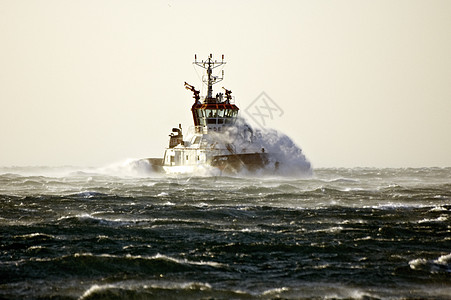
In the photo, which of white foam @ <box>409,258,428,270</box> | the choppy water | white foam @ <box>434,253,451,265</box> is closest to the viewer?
the choppy water

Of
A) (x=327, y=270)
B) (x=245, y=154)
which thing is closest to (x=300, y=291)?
(x=327, y=270)

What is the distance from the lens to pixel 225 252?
18.7 m

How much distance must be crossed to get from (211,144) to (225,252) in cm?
5838

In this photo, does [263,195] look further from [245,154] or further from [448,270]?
[245,154]

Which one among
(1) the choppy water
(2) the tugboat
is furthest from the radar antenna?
(1) the choppy water

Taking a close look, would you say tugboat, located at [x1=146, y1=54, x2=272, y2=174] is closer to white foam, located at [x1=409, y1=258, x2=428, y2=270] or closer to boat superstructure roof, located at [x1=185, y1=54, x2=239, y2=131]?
boat superstructure roof, located at [x1=185, y1=54, x2=239, y2=131]

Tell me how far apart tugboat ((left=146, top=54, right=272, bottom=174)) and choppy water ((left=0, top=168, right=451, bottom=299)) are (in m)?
39.3

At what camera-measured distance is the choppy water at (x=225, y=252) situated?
14180mm

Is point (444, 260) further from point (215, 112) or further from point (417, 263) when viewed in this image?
point (215, 112)

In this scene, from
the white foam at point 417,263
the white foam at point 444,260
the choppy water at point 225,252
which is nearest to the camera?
the choppy water at point 225,252

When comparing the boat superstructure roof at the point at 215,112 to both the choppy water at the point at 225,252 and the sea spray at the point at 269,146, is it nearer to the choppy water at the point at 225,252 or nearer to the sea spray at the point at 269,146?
the sea spray at the point at 269,146

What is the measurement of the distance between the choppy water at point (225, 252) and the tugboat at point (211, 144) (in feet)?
129

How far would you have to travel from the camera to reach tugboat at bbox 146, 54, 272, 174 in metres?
71.7

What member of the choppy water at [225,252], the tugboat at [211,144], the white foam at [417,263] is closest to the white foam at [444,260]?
the choppy water at [225,252]
